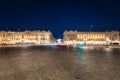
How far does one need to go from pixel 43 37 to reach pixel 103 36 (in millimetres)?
54418

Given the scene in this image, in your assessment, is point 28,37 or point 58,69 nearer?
point 58,69

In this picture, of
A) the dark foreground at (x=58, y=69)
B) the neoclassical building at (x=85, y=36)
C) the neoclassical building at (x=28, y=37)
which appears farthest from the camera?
the neoclassical building at (x=85, y=36)

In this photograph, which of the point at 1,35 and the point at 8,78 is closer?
the point at 8,78

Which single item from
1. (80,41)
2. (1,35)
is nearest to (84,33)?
(80,41)

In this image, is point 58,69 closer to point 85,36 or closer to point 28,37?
point 85,36

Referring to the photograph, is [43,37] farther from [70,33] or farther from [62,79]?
[62,79]

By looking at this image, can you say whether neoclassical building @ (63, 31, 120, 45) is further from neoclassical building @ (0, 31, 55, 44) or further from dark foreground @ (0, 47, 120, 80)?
dark foreground @ (0, 47, 120, 80)

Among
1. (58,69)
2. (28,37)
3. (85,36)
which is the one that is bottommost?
(58,69)

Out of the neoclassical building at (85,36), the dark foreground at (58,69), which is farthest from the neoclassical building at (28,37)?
the dark foreground at (58,69)

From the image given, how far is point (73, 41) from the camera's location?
17138 centimetres

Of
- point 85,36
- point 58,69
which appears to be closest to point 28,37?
point 85,36

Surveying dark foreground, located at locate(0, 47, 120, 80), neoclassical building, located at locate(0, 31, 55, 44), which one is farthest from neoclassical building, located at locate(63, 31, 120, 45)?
dark foreground, located at locate(0, 47, 120, 80)

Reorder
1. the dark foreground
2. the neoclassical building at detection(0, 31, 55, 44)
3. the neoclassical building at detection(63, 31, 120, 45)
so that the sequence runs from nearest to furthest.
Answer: the dark foreground → the neoclassical building at detection(0, 31, 55, 44) → the neoclassical building at detection(63, 31, 120, 45)

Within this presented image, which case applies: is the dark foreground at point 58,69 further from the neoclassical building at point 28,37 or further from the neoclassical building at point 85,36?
the neoclassical building at point 28,37
